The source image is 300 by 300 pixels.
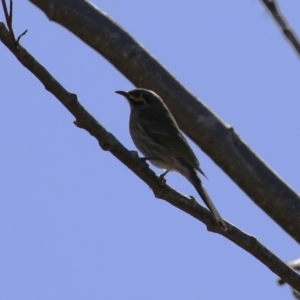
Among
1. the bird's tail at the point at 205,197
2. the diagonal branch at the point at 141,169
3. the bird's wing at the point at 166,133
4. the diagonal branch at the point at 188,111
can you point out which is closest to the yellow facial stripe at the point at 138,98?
the bird's wing at the point at 166,133

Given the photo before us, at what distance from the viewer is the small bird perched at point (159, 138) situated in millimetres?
7852

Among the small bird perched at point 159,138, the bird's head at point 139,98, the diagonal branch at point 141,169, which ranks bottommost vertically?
the diagonal branch at point 141,169

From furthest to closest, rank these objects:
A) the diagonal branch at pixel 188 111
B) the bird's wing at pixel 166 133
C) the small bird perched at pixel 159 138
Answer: the bird's wing at pixel 166 133
the small bird perched at pixel 159 138
the diagonal branch at pixel 188 111

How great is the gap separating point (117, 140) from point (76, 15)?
216 centimetres

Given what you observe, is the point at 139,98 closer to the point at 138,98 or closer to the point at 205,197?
the point at 138,98

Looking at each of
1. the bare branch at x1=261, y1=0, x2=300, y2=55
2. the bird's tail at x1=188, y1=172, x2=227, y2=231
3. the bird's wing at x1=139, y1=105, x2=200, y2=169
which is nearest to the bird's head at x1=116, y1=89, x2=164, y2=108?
the bird's wing at x1=139, y1=105, x2=200, y2=169

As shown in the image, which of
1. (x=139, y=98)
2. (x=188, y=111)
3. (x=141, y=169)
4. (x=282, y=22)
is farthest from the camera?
(x=139, y=98)

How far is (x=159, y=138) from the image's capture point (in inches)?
325

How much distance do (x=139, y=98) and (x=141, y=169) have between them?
3.22m

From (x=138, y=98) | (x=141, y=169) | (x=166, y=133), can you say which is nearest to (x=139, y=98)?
(x=138, y=98)

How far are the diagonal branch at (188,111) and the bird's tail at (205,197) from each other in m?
0.31

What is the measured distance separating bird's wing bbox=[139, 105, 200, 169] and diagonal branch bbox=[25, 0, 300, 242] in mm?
757

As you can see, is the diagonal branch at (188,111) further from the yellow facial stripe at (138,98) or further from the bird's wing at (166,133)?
the yellow facial stripe at (138,98)

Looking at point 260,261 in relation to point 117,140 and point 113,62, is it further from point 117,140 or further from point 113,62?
point 113,62
